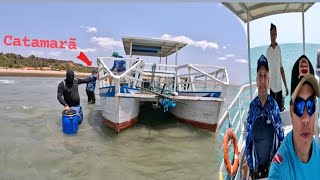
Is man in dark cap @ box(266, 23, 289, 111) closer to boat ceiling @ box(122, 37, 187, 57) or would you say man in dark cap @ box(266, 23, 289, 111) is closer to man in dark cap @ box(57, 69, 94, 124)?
man in dark cap @ box(57, 69, 94, 124)

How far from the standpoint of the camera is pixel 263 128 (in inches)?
76.5

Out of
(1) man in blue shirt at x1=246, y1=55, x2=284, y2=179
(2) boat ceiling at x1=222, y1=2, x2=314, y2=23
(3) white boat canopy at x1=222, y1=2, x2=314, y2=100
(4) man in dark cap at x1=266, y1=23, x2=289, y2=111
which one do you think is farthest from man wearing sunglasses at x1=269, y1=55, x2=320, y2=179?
(2) boat ceiling at x1=222, y1=2, x2=314, y2=23

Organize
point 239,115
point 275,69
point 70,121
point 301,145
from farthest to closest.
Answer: point 70,121 → point 239,115 → point 275,69 → point 301,145

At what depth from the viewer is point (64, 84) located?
7148 mm

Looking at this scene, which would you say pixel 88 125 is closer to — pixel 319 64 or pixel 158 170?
pixel 158 170

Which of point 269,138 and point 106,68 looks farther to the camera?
point 106,68

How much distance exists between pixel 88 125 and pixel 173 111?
2.46 m

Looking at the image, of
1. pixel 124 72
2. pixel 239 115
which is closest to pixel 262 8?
pixel 239 115

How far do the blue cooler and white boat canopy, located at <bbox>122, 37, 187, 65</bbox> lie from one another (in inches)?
110

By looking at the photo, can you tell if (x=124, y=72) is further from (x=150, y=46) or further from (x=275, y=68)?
(x=275, y=68)

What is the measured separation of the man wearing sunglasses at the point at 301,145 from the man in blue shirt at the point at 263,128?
1.54 feet

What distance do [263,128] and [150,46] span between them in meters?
8.10

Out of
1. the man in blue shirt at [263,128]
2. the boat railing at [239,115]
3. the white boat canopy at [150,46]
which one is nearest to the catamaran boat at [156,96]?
the white boat canopy at [150,46]

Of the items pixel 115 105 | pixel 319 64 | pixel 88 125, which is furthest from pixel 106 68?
pixel 319 64
